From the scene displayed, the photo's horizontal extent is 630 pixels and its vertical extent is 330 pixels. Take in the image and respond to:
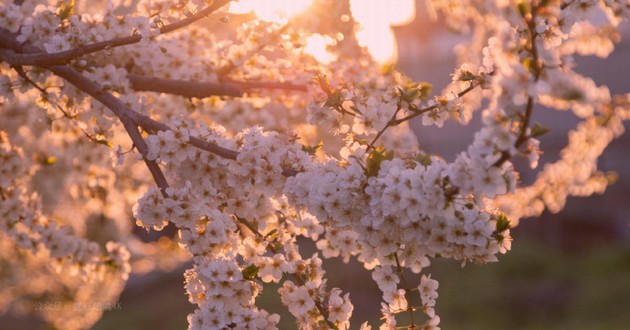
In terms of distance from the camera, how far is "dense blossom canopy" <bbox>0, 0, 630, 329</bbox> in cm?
285

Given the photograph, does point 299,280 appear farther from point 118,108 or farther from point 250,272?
point 118,108

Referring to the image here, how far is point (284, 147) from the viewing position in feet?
12.4

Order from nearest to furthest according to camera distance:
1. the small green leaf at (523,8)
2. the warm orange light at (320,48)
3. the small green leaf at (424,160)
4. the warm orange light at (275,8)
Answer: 1. the small green leaf at (523,8)
2. the small green leaf at (424,160)
3. the warm orange light at (275,8)
4. the warm orange light at (320,48)

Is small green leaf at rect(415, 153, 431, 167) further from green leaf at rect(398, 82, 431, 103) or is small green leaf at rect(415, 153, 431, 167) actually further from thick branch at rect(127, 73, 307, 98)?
thick branch at rect(127, 73, 307, 98)

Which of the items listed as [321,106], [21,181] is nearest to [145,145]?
[321,106]

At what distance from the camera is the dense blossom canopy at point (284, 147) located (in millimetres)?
2846

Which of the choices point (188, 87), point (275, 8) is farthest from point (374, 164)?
point (275, 8)

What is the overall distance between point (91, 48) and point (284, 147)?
112cm

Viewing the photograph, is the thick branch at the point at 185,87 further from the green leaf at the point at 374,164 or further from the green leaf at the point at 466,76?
the green leaf at the point at 374,164

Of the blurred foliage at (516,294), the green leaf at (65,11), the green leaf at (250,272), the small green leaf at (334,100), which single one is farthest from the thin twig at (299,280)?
the blurred foliage at (516,294)

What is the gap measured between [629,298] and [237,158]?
1335 centimetres

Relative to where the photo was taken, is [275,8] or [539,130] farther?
[275,8]

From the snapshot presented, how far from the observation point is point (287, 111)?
25.9 feet

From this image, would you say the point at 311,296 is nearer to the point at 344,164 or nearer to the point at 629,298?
the point at 344,164
